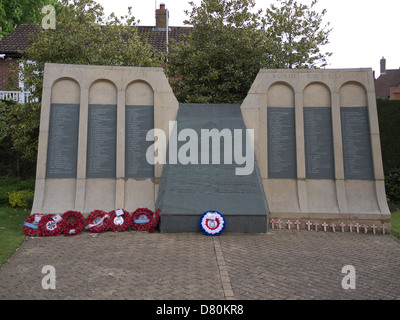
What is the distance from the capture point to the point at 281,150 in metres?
10.4

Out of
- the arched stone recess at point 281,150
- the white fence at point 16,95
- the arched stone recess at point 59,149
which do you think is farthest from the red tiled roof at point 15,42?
the arched stone recess at point 281,150

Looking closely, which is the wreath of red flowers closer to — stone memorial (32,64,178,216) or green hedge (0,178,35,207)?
stone memorial (32,64,178,216)

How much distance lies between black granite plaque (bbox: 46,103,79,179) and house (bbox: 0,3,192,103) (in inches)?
486

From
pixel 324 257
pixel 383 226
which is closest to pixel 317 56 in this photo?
pixel 383 226

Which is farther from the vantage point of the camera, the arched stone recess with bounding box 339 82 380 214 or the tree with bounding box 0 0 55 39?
the tree with bounding box 0 0 55 39

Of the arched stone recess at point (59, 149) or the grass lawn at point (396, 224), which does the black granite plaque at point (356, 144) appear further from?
the arched stone recess at point (59, 149)

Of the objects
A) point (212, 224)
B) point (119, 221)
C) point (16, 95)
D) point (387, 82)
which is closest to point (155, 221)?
point (119, 221)

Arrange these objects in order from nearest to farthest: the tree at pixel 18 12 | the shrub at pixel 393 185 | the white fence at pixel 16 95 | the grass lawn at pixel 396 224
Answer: the grass lawn at pixel 396 224 → the shrub at pixel 393 185 → the white fence at pixel 16 95 → the tree at pixel 18 12

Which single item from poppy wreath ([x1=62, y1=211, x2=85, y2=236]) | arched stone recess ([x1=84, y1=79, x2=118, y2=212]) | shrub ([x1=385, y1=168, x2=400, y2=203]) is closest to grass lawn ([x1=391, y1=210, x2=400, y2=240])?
shrub ([x1=385, y1=168, x2=400, y2=203])

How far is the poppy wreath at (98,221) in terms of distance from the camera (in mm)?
8883

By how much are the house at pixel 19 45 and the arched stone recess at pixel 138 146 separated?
38.0 ft

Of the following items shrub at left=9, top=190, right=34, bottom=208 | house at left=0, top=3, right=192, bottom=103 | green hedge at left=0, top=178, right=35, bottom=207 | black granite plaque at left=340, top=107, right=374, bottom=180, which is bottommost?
shrub at left=9, top=190, right=34, bottom=208

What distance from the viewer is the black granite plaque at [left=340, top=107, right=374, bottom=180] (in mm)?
10039

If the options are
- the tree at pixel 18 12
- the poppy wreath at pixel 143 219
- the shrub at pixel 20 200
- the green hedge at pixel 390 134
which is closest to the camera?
the poppy wreath at pixel 143 219
